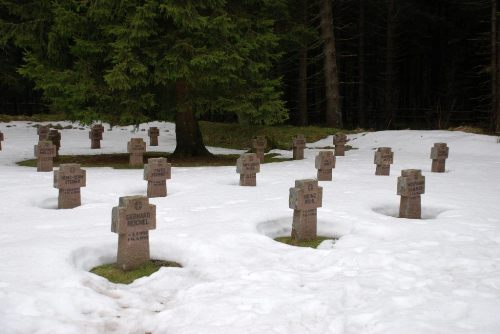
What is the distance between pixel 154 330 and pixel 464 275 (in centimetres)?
337

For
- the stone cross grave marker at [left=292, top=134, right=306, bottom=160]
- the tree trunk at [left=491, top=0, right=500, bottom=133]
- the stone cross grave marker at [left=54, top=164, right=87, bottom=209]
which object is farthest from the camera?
the tree trunk at [left=491, top=0, right=500, bottom=133]

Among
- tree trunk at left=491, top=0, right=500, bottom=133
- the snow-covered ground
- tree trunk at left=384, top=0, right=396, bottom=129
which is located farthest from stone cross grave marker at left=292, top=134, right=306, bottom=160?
tree trunk at left=384, top=0, right=396, bottom=129

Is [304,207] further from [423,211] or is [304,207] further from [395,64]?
[395,64]

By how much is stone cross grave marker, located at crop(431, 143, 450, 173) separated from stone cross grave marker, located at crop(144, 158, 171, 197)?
7.43 meters

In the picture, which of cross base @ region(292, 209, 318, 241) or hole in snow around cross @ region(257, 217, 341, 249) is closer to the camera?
cross base @ region(292, 209, 318, 241)

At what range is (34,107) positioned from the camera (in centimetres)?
3778

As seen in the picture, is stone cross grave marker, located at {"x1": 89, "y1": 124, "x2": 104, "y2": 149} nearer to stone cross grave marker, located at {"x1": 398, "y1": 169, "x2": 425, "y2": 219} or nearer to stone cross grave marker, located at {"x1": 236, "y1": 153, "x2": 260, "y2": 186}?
stone cross grave marker, located at {"x1": 236, "y1": 153, "x2": 260, "y2": 186}

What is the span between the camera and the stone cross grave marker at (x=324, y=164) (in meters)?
11.9

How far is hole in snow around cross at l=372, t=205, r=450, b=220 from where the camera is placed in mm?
9000

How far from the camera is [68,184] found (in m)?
9.19

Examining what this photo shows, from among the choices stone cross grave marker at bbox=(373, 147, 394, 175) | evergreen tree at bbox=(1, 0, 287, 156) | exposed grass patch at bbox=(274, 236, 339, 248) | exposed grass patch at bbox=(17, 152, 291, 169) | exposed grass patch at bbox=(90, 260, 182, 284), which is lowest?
exposed grass patch at bbox=(90, 260, 182, 284)

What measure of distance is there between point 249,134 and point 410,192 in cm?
1523

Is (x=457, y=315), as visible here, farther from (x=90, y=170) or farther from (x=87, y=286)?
(x=90, y=170)

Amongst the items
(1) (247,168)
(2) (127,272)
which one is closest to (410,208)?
(1) (247,168)
